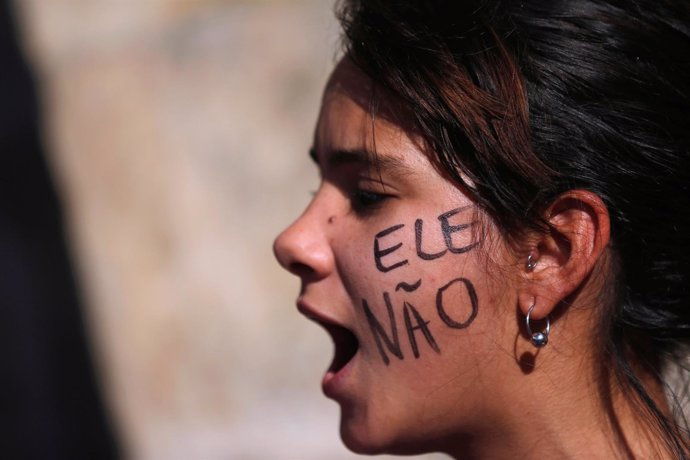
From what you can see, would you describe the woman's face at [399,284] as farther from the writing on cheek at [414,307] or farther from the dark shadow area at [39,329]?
the dark shadow area at [39,329]

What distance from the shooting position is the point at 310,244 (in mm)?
1600

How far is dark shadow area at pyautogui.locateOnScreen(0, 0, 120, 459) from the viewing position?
3.56 metres

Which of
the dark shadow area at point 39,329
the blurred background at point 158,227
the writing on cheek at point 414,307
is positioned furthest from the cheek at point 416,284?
the dark shadow area at point 39,329

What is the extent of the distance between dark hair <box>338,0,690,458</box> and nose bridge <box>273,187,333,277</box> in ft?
0.88

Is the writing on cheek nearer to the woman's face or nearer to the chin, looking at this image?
the woman's face

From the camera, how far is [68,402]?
362cm

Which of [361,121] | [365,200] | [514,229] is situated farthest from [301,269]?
[514,229]

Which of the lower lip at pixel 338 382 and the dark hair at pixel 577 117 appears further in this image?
the lower lip at pixel 338 382

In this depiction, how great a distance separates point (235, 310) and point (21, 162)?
109cm

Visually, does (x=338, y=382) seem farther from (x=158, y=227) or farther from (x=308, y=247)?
(x=158, y=227)

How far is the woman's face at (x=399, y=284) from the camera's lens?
1479 millimetres

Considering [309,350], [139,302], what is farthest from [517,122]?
[139,302]

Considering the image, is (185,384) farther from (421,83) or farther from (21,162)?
(421,83)

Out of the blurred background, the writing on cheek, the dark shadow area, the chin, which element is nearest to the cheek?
the writing on cheek
